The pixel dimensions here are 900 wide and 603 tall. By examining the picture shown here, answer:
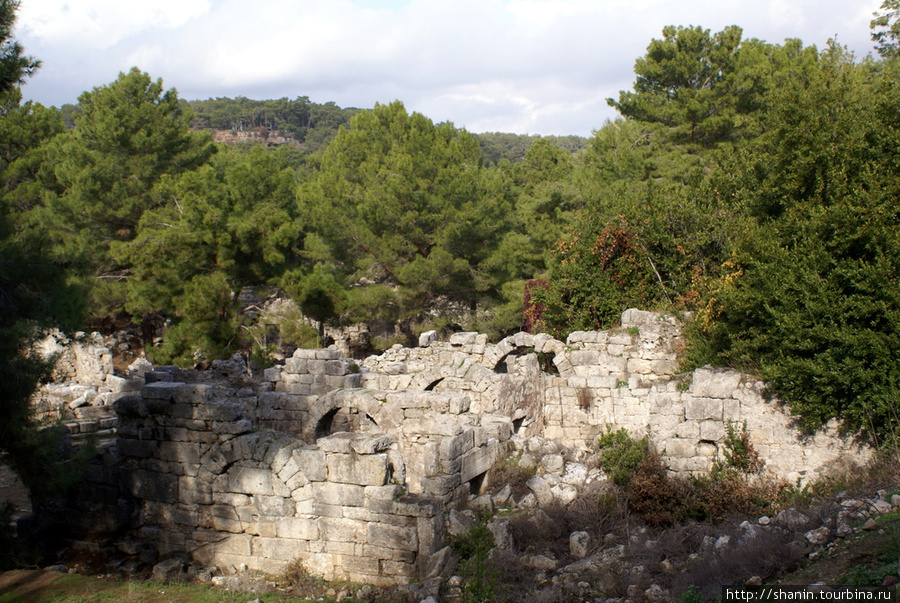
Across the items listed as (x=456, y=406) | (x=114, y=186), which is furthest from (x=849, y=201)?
(x=114, y=186)

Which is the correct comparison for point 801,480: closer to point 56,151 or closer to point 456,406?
point 456,406

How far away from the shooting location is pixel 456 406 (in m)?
10.8

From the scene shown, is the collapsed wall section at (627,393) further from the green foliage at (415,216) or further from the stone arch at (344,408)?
the green foliage at (415,216)

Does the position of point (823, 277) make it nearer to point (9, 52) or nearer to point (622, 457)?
point (622, 457)

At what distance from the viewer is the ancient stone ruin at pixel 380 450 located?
815 cm

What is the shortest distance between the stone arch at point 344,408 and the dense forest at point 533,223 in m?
4.03

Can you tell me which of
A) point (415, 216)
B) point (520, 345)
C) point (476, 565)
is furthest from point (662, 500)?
point (415, 216)

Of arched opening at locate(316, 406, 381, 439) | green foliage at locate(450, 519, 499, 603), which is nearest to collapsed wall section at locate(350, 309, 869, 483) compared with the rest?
arched opening at locate(316, 406, 381, 439)

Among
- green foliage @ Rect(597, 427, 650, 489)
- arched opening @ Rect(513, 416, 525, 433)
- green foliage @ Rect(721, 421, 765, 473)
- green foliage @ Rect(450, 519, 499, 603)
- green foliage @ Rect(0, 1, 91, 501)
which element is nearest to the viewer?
green foliage @ Rect(450, 519, 499, 603)

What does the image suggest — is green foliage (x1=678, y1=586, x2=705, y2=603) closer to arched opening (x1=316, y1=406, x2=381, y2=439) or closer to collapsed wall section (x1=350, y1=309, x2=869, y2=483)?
collapsed wall section (x1=350, y1=309, x2=869, y2=483)

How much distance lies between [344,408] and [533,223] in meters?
17.8

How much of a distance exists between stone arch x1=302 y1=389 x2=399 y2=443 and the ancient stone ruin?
0.03 meters

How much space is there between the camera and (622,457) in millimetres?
10938

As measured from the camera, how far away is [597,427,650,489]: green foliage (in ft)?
34.1
